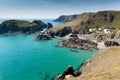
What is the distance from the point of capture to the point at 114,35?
19988 cm

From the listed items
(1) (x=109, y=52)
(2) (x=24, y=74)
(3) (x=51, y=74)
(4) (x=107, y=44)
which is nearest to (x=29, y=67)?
(2) (x=24, y=74)

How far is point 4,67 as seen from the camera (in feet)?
365

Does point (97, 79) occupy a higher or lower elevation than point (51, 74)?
higher

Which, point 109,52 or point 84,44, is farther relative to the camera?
point 84,44

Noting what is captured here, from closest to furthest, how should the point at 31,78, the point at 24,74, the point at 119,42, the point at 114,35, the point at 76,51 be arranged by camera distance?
1. the point at 31,78
2. the point at 24,74
3. the point at 76,51
4. the point at 119,42
5. the point at 114,35

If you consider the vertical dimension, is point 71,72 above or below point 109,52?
below

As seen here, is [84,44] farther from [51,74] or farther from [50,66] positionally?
[51,74]

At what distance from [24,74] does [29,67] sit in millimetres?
14190

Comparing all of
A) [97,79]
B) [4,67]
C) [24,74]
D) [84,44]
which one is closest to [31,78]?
[24,74]

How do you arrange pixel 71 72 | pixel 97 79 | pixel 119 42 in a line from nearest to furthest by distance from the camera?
pixel 97 79 → pixel 71 72 → pixel 119 42

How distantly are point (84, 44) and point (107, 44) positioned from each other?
1941cm

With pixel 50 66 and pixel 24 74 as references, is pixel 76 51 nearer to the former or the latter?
pixel 50 66

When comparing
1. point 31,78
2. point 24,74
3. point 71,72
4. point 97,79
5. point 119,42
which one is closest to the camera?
point 97,79

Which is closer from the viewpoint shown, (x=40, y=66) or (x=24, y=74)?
(x=24, y=74)
